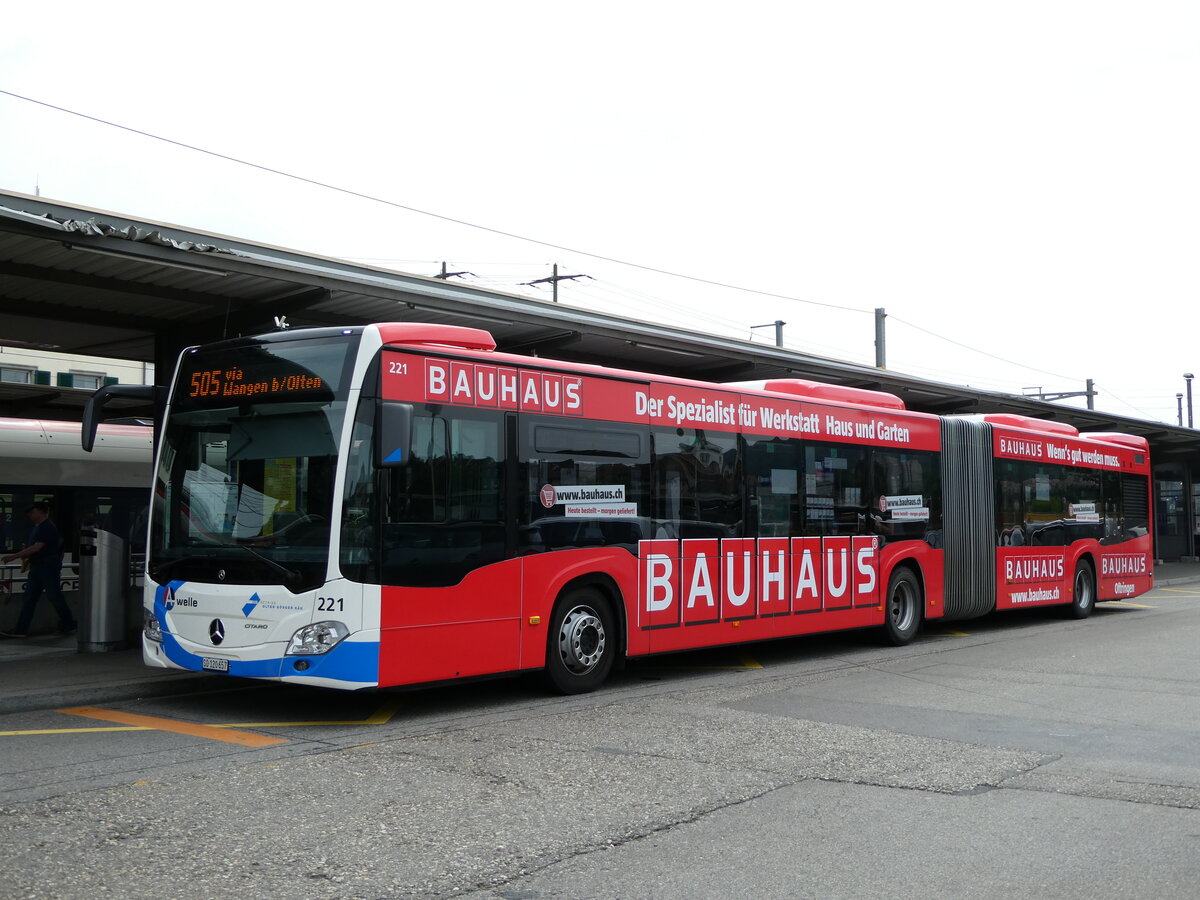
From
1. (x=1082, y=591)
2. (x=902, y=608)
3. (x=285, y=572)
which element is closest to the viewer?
(x=285, y=572)

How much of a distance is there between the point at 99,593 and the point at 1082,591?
15175 mm

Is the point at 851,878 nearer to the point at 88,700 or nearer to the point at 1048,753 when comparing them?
the point at 1048,753

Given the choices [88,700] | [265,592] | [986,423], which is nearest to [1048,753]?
[265,592]

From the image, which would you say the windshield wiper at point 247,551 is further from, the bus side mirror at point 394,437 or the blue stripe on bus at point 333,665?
the bus side mirror at point 394,437

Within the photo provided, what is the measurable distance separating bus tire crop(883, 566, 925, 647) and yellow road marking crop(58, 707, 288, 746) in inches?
340

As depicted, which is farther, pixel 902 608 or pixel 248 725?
pixel 902 608

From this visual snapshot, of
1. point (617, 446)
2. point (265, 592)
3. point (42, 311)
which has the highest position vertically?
point (42, 311)

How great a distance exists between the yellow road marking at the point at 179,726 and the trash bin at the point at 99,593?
11.0 feet

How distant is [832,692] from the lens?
10680 millimetres

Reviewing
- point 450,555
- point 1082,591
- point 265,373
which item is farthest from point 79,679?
point 1082,591

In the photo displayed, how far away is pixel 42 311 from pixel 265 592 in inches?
245

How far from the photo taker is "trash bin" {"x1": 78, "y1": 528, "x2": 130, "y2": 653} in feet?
42.1

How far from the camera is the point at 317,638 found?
8.62 metres

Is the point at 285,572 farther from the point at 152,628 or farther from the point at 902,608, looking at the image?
the point at 902,608
